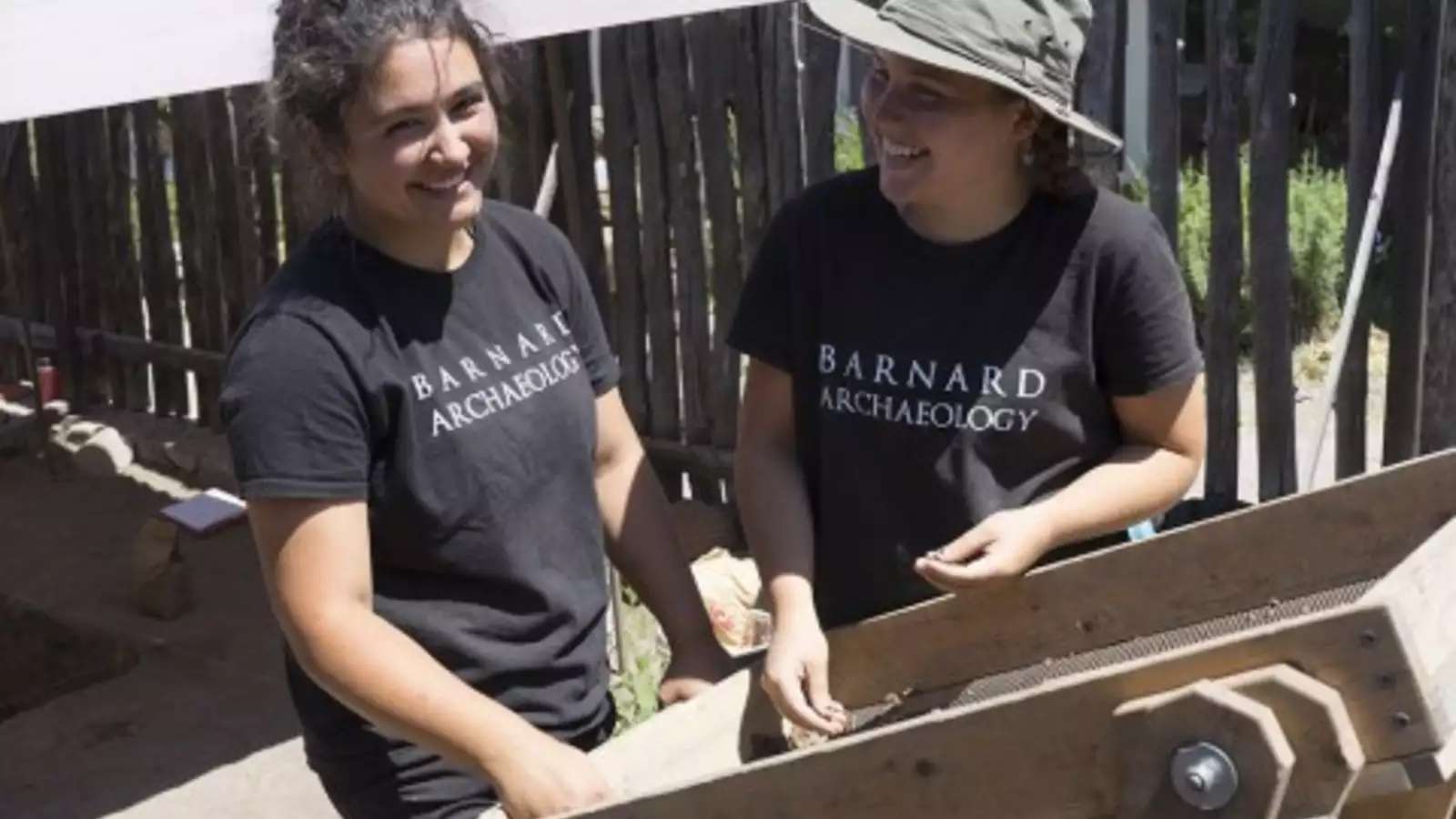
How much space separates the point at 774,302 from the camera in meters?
2.07

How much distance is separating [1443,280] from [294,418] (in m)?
2.91

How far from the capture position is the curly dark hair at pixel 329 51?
1.76m

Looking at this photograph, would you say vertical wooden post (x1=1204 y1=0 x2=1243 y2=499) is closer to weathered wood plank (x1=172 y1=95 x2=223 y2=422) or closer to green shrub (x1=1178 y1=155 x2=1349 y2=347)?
green shrub (x1=1178 y1=155 x2=1349 y2=347)

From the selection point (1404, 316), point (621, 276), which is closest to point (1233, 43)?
point (1404, 316)

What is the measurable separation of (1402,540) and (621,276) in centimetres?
383

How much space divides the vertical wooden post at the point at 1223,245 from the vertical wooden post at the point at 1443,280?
44 cm

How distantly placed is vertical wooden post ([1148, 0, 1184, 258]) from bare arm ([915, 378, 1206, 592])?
2.29 m

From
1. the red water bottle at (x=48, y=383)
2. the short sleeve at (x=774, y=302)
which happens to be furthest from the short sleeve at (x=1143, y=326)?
the red water bottle at (x=48, y=383)

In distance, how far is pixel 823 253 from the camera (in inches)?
80.4

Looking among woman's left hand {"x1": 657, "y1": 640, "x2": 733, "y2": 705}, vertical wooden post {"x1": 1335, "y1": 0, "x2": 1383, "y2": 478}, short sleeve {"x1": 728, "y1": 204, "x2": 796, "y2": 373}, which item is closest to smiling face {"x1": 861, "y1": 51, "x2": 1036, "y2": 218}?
short sleeve {"x1": 728, "y1": 204, "x2": 796, "y2": 373}

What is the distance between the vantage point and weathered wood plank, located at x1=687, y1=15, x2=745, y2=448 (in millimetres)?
5094

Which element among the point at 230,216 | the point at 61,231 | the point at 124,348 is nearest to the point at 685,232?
the point at 230,216

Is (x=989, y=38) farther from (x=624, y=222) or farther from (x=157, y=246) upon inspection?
(x=157, y=246)

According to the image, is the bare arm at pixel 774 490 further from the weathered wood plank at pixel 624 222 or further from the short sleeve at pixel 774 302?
the weathered wood plank at pixel 624 222
